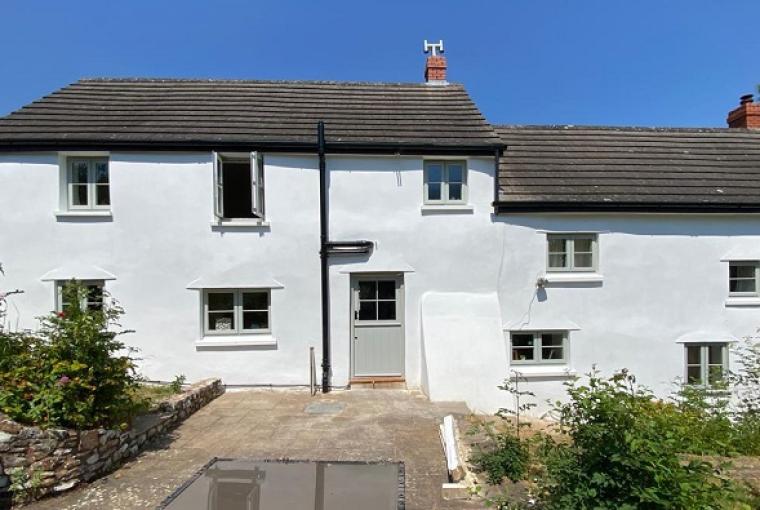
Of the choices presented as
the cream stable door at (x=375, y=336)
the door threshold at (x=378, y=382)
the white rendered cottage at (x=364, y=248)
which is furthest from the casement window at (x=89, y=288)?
the door threshold at (x=378, y=382)

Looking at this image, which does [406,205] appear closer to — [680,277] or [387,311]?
[387,311]

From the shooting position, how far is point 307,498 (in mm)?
4672

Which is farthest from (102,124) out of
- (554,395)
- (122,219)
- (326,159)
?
(554,395)

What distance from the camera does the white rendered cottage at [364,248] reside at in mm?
9141

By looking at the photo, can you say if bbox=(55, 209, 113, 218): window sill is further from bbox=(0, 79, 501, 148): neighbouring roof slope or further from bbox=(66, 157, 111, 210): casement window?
bbox=(0, 79, 501, 148): neighbouring roof slope

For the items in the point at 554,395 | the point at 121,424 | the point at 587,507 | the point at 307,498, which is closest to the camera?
the point at 587,507

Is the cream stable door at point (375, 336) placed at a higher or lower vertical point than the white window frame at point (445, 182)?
lower

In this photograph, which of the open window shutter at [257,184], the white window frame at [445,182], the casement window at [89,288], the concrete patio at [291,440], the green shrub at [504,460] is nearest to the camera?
the green shrub at [504,460]

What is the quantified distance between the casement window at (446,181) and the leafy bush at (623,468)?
6.50 meters

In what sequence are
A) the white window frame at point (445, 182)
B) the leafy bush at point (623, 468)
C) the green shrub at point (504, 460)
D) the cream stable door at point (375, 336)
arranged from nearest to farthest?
1. the leafy bush at point (623, 468)
2. the green shrub at point (504, 460)
3. the cream stable door at point (375, 336)
4. the white window frame at point (445, 182)

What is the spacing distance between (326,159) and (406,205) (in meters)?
2.08

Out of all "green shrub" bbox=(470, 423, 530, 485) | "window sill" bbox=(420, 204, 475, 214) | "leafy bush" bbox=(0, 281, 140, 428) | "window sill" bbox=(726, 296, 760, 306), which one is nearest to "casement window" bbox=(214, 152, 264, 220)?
"window sill" bbox=(420, 204, 475, 214)

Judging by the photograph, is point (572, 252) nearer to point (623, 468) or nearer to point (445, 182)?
point (445, 182)

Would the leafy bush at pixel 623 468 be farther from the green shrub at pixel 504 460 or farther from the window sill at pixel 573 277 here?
the window sill at pixel 573 277
